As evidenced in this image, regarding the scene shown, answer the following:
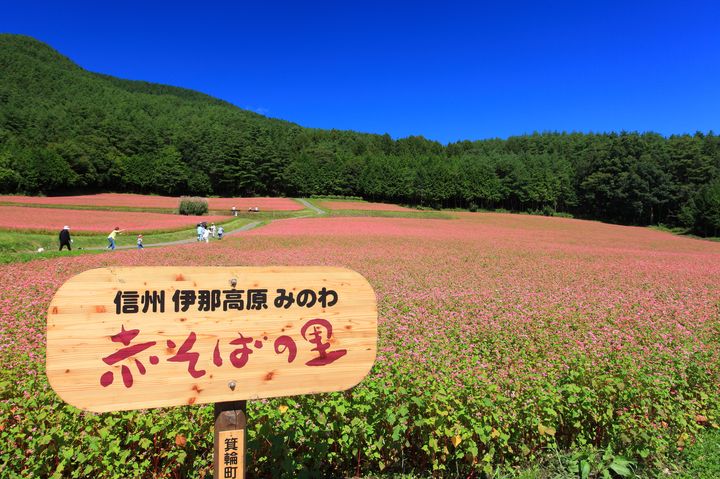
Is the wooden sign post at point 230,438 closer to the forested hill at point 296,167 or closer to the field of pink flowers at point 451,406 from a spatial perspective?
the field of pink flowers at point 451,406

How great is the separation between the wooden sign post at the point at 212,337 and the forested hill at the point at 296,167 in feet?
249

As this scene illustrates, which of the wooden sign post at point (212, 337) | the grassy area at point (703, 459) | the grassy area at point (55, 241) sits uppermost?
the wooden sign post at point (212, 337)

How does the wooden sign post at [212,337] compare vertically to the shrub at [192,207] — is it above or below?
→ above

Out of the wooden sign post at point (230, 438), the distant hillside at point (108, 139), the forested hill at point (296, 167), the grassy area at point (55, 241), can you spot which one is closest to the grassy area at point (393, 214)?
the forested hill at point (296, 167)

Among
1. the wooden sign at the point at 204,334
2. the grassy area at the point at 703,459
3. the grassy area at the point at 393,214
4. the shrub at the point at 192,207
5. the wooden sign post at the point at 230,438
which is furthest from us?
the grassy area at the point at 393,214

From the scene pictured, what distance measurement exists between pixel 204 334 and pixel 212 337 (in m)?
0.06

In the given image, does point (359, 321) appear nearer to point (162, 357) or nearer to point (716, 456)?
point (162, 357)

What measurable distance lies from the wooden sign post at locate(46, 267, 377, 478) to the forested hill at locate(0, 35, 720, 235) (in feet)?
249

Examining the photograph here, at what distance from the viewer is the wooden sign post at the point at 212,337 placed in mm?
2391

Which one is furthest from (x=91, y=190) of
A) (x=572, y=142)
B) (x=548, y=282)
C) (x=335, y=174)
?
(x=572, y=142)

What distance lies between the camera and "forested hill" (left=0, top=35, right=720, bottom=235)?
75000 mm

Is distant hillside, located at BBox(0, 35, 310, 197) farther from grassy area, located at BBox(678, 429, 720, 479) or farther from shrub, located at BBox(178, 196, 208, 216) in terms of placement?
grassy area, located at BBox(678, 429, 720, 479)

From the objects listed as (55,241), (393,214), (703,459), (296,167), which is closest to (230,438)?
(703,459)

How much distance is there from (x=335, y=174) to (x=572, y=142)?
8852cm
